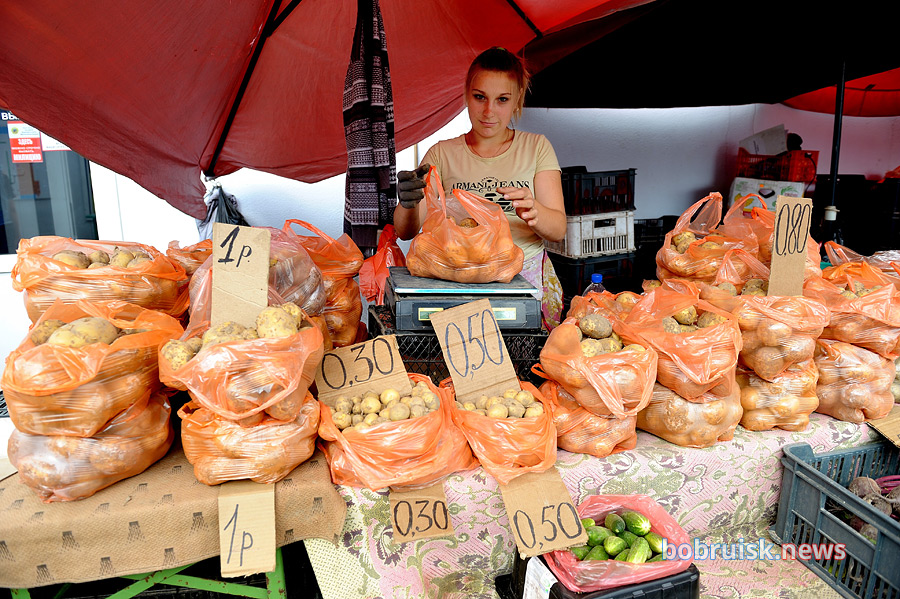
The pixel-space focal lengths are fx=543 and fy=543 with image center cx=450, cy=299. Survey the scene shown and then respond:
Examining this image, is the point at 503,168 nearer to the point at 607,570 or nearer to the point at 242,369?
the point at 242,369

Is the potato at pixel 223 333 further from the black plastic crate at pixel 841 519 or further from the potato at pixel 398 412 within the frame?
the black plastic crate at pixel 841 519

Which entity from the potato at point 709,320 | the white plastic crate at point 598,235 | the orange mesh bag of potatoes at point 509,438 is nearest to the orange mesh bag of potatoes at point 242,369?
the orange mesh bag of potatoes at point 509,438

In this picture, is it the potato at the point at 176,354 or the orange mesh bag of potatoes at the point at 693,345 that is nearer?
the potato at the point at 176,354

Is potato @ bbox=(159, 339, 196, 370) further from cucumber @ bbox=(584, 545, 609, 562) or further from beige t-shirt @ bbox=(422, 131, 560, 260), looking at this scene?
beige t-shirt @ bbox=(422, 131, 560, 260)

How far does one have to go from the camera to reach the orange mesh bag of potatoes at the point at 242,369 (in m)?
1.33

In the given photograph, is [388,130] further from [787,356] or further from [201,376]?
[787,356]

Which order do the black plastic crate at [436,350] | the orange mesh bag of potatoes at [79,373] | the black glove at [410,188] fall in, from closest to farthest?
the orange mesh bag of potatoes at [79,373], the black plastic crate at [436,350], the black glove at [410,188]

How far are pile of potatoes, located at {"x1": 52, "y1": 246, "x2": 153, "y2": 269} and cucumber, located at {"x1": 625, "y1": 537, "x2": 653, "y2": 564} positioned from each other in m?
1.60

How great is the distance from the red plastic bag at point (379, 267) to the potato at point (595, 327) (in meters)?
1.05

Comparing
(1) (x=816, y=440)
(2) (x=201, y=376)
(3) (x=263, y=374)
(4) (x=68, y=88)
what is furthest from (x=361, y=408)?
(4) (x=68, y=88)

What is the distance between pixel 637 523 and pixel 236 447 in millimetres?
1077

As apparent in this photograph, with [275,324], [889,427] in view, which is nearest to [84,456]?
[275,324]

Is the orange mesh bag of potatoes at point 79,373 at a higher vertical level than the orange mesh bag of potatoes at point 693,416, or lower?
higher

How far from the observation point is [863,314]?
1922 mm
